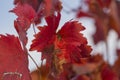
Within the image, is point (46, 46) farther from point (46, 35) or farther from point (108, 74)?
point (108, 74)

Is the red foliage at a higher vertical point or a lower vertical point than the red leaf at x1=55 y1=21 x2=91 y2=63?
lower

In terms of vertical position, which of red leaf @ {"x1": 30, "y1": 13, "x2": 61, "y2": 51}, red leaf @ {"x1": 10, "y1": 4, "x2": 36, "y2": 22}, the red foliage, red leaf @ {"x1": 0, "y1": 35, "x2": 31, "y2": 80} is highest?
red leaf @ {"x1": 10, "y1": 4, "x2": 36, "y2": 22}

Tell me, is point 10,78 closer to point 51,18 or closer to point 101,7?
point 51,18

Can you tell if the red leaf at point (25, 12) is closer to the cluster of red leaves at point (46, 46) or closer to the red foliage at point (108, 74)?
the cluster of red leaves at point (46, 46)

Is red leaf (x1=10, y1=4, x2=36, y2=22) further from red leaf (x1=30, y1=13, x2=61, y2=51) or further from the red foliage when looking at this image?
the red foliage

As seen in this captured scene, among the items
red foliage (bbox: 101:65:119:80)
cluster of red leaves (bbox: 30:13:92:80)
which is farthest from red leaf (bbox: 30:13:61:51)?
red foliage (bbox: 101:65:119:80)

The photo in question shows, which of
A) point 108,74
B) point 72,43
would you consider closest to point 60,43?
point 72,43

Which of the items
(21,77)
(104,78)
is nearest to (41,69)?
(21,77)

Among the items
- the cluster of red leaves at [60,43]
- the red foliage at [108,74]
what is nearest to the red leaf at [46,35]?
the cluster of red leaves at [60,43]
